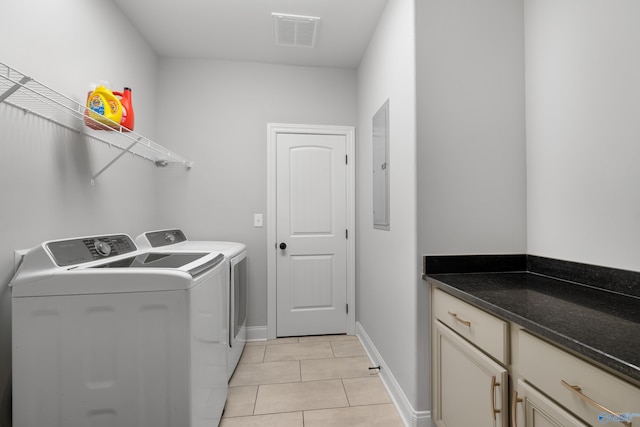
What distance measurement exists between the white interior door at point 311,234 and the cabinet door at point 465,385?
58.7 inches

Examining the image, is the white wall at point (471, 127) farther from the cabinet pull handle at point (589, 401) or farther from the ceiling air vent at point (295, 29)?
the ceiling air vent at point (295, 29)

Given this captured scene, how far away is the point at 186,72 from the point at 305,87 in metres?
1.11

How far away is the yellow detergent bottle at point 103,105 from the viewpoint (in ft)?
4.98

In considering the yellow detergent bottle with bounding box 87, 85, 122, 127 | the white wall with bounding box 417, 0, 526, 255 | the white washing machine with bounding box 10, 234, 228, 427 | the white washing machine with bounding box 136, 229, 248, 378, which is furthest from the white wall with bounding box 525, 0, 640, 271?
the yellow detergent bottle with bounding box 87, 85, 122, 127

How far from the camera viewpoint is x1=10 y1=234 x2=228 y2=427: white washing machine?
1.08 meters

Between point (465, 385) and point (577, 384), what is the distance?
0.54 metres

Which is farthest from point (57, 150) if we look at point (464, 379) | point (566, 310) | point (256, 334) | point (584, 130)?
point (584, 130)

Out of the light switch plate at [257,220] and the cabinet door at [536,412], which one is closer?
the cabinet door at [536,412]

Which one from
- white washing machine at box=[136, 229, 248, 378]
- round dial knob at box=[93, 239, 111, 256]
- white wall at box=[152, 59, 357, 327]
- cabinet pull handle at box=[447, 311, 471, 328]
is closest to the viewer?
cabinet pull handle at box=[447, 311, 471, 328]

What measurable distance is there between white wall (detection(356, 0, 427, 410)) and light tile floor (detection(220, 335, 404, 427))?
215 mm

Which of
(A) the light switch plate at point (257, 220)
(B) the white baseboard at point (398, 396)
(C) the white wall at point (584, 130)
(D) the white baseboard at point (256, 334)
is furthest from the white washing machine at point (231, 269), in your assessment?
(C) the white wall at point (584, 130)

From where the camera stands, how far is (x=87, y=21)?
174cm

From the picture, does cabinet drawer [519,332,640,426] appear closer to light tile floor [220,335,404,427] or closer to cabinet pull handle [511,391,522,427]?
cabinet pull handle [511,391,522,427]

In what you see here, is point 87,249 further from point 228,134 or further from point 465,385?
point 465,385
